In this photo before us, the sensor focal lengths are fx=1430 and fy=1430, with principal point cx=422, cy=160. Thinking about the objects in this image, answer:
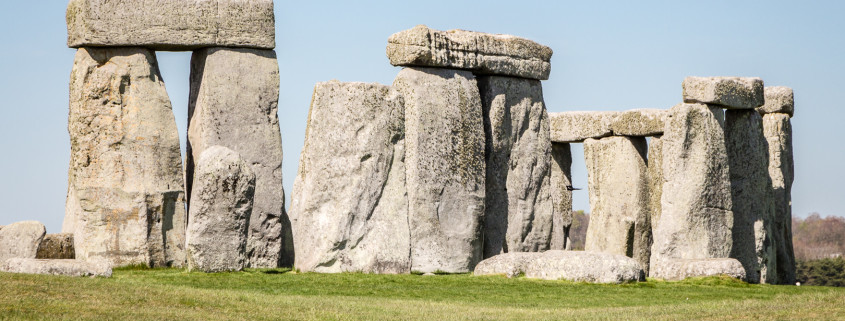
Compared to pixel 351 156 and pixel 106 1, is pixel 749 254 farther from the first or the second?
pixel 106 1

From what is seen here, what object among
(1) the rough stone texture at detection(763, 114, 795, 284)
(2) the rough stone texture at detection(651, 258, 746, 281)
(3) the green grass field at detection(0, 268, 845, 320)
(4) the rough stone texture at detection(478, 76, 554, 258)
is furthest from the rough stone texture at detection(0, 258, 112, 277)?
(1) the rough stone texture at detection(763, 114, 795, 284)

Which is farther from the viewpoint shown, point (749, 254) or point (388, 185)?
point (749, 254)

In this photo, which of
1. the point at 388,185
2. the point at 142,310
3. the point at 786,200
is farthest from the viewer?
the point at 786,200

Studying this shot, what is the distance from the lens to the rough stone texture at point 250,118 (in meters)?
20.9

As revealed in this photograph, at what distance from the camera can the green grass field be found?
46.0 feet

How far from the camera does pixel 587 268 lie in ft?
61.9

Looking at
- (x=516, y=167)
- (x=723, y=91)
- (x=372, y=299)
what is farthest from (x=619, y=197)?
(x=372, y=299)

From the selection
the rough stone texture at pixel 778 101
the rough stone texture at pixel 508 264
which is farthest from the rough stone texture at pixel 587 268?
the rough stone texture at pixel 778 101

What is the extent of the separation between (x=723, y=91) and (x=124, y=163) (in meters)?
8.99

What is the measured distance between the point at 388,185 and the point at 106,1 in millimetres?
4821

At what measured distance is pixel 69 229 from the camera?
21.0 meters

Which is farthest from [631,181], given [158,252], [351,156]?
[158,252]

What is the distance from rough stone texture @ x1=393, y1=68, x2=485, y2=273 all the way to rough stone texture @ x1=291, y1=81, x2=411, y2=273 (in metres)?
0.65

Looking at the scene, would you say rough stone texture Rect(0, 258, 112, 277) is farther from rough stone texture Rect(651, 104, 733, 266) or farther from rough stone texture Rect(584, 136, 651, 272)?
rough stone texture Rect(584, 136, 651, 272)
